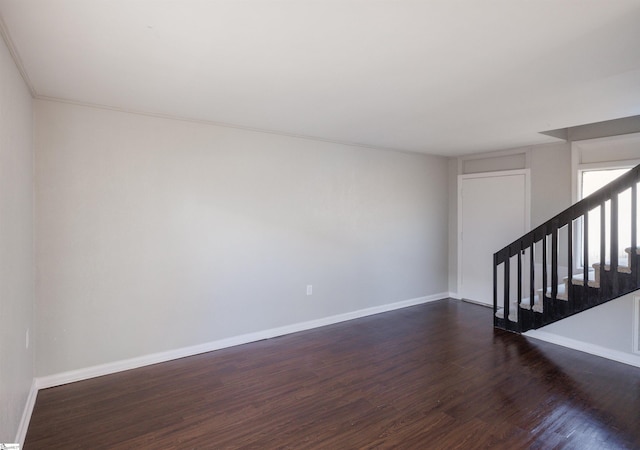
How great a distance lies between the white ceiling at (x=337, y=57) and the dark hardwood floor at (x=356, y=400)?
8.07 feet

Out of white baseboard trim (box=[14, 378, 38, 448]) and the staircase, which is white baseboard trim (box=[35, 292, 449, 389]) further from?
the staircase

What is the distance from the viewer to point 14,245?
2.18m

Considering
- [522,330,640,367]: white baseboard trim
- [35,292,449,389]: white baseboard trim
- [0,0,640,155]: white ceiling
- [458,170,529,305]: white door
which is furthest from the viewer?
[458,170,529,305]: white door

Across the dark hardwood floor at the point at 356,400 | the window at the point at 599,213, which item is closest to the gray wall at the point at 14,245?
the dark hardwood floor at the point at 356,400

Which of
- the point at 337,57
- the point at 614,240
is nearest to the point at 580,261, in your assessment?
the point at 614,240

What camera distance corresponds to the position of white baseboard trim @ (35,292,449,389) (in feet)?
9.96

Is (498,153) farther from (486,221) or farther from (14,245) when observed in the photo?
(14,245)

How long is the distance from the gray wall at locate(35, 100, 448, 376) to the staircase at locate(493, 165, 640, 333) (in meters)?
1.88

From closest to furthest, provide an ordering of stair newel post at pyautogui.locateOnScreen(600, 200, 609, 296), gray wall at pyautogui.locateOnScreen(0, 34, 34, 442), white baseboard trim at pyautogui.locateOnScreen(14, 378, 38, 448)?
gray wall at pyautogui.locateOnScreen(0, 34, 34, 442)
white baseboard trim at pyautogui.locateOnScreen(14, 378, 38, 448)
stair newel post at pyautogui.locateOnScreen(600, 200, 609, 296)

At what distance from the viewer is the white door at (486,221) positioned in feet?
16.9

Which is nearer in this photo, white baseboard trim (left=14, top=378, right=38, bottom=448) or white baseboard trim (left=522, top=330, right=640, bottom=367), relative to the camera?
white baseboard trim (left=14, top=378, right=38, bottom=448)

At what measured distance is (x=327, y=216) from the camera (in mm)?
4691

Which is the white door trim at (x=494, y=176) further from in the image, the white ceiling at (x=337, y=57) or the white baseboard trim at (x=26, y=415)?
the white baseboard trim at (x=26, y=415)

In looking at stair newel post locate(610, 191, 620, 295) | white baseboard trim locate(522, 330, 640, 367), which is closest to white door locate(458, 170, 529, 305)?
white baseboard trim locate(522, 330, 640, 367)
